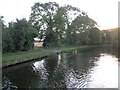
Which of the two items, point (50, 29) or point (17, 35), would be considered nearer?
point (17, 35)

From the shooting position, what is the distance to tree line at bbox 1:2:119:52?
4241 centimetres

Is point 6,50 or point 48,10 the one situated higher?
point 48,10

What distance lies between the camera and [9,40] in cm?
3731

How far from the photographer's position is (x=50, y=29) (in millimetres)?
67188

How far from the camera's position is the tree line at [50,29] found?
139ft

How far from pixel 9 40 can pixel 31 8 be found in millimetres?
34505

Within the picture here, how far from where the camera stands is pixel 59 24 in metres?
65.9

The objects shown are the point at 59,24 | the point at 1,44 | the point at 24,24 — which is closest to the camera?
the point at 1,44

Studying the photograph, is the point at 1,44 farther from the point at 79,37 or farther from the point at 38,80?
the point at 79,37

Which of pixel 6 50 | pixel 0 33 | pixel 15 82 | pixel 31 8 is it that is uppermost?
pixel 31 8

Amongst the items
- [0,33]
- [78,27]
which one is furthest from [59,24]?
[0,33]

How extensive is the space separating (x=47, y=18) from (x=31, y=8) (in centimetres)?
815

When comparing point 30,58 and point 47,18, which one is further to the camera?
point 47,18

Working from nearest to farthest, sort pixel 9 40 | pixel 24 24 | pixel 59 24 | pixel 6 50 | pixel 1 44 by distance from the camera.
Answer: pixel 1 44 → pixel 9 40 → pixel 6 50 → pixel 24 24 → pixel 59 24
